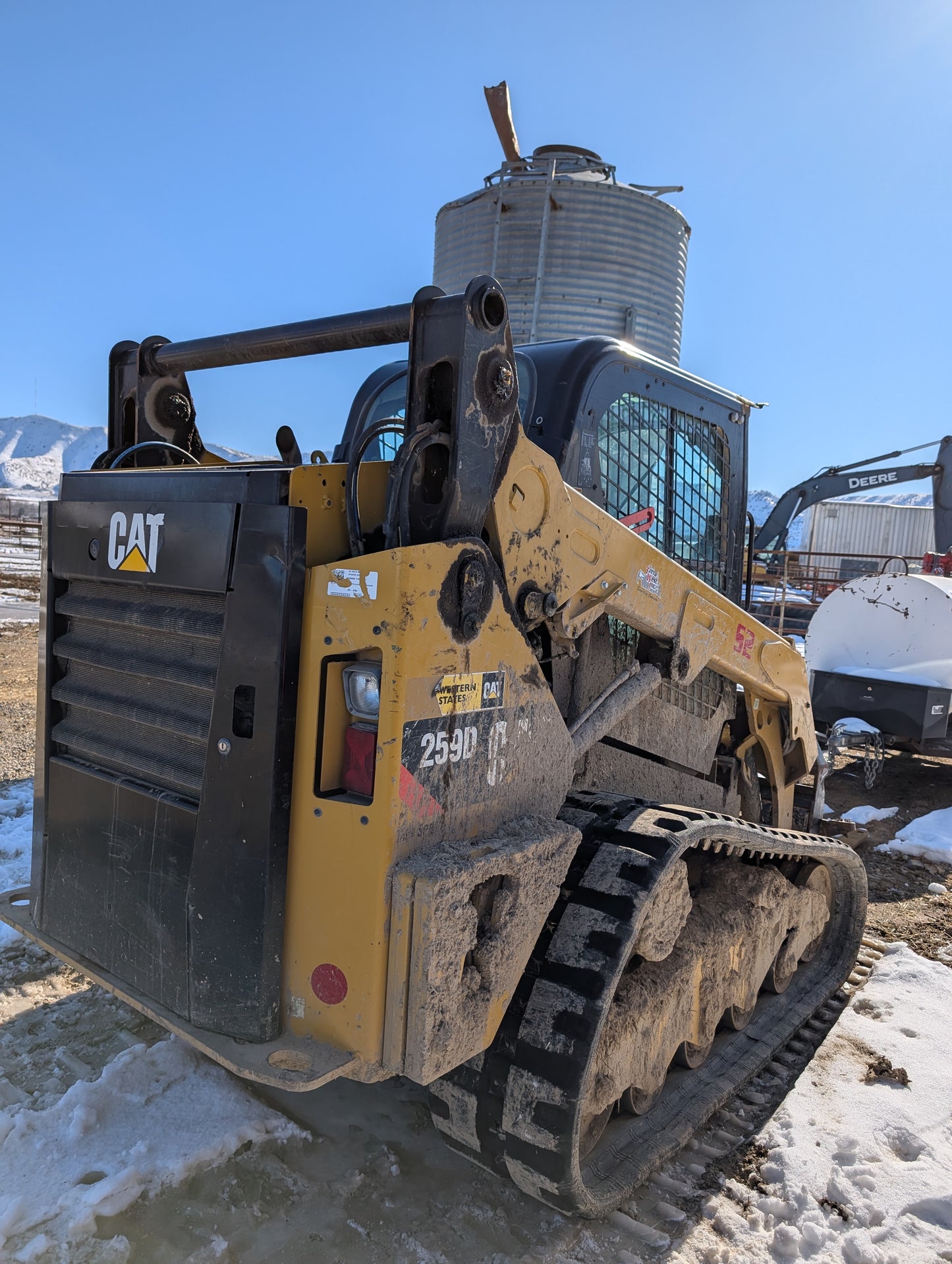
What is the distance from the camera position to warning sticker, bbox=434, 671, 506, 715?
2008 millimetres

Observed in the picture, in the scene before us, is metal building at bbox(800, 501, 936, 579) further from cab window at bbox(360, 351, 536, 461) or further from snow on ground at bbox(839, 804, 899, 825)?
cab window at bbox(360, 351, 536, 461)

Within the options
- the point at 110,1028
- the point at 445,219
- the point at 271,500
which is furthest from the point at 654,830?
the point at 445,219

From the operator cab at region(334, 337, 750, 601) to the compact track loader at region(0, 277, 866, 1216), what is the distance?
0.12ft

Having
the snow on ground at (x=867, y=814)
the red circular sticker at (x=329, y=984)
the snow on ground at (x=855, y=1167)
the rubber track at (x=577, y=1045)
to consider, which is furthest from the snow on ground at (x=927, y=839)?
the red circular sticker at (x=329, y=984)

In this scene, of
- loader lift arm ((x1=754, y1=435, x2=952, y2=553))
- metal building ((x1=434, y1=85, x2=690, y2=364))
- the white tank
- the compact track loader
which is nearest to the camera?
the compact track loader

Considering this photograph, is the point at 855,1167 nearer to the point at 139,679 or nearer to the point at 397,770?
the point at 397,770

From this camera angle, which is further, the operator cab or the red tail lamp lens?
the operator cab

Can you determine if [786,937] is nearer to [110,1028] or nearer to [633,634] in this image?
[633,634]

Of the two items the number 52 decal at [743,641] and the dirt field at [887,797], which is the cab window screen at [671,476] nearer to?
the number 52 decal at [743,641]

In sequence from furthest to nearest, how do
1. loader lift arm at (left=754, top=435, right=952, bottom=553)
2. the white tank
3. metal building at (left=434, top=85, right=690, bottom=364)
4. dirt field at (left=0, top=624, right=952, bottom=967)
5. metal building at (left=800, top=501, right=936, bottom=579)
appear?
1. metal building at (left=800, top=501, right=936, bottom=579)
2. loader lift arm at (left=754, top=435, right=952, bottom=553)
3. the white tank
4. metal building at (left=434, top=85, right=690, bottom=364)
5. dirt field at (left=0, top=624, right=952, bottom=967)

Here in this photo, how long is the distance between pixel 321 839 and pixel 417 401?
1037mm

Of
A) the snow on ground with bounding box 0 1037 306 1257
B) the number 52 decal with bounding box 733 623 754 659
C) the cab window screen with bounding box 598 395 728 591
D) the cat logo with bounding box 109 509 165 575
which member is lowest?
the snow on ground with bounding box 0 1037 306 1257

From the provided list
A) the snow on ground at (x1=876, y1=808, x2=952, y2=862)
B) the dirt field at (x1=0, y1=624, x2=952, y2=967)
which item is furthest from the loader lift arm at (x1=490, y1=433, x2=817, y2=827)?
the snow on ground at (x1=876, y1=808, x2=952, y2=862)

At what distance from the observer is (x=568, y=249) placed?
Result: 7.22m
